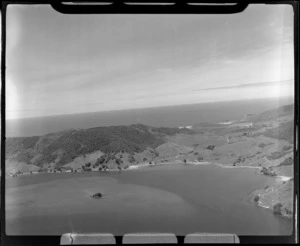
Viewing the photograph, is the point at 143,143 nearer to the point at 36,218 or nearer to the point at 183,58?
the point at 183,58

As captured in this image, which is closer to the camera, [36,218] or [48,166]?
[36,218]

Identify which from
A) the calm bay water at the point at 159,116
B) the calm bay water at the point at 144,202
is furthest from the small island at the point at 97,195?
the calm bay water at the point at 159,116

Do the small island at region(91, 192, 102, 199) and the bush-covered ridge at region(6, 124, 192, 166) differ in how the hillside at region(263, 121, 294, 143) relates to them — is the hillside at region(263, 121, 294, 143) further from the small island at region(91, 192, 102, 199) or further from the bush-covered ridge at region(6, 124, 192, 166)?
the small island at region(91, 192, 102, 199)

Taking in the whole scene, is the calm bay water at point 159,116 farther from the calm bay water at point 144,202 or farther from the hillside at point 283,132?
the calm bay water at point 144,202

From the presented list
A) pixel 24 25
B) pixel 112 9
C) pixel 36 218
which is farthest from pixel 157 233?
pixel 24 25

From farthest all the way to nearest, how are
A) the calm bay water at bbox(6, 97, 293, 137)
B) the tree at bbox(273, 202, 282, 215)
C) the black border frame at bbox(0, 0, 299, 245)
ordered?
the calm bay water at bbox(6, 97, 293, 137), the tree at bbox(273, 202, 282, 215), the black border frame at bbox(0, 0, 299, 245)

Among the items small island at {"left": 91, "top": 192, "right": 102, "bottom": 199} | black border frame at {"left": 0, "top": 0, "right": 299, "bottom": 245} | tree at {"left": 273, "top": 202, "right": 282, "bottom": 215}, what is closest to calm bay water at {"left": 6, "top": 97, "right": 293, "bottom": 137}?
black border frame at {"left": 0, "top": 0, "right": 299, "bottom": 245}
